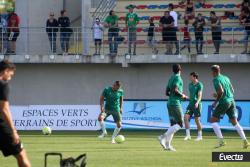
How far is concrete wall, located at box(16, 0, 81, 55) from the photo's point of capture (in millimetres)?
41625

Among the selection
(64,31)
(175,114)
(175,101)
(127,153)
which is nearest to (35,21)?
(64,31)

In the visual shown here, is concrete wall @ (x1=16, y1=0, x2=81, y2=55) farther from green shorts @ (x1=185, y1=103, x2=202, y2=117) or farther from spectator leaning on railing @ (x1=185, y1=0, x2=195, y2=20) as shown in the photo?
green shorts @ (x1=185, y1=103, x2=202, y2=117)

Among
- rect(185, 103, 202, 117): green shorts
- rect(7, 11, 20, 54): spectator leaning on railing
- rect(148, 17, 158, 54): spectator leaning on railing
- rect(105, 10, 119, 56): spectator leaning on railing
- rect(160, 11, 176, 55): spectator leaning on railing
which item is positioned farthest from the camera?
rect(7, 11, 20, 54): spectator leaning on railing

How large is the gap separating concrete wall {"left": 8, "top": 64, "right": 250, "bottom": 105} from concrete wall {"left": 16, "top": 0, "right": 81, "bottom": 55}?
103cm

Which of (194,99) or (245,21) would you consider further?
(245,21)

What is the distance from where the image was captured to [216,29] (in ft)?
123

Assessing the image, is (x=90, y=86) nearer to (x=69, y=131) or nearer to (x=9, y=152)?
(x=69, y=131)

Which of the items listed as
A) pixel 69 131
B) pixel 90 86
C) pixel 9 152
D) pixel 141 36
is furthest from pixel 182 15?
pixel 9 152

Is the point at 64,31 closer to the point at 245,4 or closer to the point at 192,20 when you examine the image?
the point at 192,20

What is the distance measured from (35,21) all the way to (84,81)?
13.4ft

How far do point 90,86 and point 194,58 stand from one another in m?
5.49

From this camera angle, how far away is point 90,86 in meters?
41.0

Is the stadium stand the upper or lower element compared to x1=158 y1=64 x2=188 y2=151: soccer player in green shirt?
upper

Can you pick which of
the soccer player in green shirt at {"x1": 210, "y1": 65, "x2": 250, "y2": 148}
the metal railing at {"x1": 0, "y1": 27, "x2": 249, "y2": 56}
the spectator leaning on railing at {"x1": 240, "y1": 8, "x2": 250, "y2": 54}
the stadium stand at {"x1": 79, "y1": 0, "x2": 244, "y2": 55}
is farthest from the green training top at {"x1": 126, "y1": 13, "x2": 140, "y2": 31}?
the soccer player in green shirt at {"x1": 210, "y1": 65, "x2": 250, "y2": 148}
